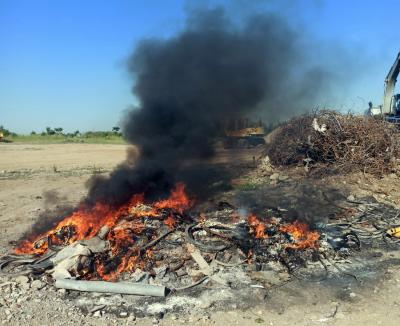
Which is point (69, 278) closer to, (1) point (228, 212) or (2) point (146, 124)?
(1) point (228, 212)

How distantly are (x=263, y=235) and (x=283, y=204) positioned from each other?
2622 millimetres

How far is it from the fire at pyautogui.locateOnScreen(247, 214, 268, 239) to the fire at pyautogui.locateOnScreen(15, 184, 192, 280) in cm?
146

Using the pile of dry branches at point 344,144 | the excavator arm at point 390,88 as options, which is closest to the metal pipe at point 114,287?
the pile of dry branches at point 344,144

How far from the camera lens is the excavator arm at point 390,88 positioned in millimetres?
18062

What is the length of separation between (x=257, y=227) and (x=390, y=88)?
13.6 meters

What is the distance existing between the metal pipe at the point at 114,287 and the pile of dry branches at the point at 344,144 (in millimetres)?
9241

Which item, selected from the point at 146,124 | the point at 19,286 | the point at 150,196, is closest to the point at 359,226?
the point at 150,196

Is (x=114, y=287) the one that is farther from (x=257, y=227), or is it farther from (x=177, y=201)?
(x=177, y=201)

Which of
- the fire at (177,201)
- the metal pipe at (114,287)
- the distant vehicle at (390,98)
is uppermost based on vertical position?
the distant vehicle at (390,98)

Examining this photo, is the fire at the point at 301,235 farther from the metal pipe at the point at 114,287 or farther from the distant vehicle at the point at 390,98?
the distant vehicle at the point at 390,98

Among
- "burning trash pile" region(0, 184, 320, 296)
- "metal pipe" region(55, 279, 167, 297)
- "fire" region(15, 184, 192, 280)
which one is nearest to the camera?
"metal pipe" region(55, 279, 167, 297)

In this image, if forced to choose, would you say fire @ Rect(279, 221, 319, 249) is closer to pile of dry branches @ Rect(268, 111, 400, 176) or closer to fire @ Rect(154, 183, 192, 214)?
fire @ Rect(154, 183, 192, 214)

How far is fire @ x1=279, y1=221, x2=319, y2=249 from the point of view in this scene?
7.28m

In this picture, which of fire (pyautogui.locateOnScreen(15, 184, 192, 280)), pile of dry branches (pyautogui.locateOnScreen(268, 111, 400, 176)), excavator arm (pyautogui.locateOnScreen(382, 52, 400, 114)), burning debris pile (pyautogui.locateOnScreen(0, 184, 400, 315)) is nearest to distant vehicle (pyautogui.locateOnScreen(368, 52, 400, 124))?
excavator arm (pyautogui.locateOnScreen(382, 52, 400, 114))
